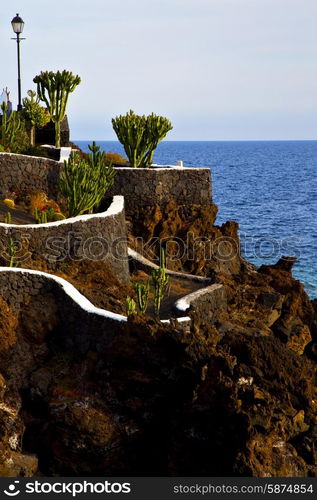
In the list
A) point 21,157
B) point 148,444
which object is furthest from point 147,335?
point 21,157

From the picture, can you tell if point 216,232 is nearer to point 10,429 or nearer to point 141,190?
point 141,190

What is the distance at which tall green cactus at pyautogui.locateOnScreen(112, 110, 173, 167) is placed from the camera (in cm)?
3294

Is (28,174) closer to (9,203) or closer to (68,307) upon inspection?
(9,203)

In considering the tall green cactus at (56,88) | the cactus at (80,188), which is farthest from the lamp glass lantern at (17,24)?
the cactus at (80,188)

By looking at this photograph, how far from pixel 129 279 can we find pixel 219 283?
2.94 m

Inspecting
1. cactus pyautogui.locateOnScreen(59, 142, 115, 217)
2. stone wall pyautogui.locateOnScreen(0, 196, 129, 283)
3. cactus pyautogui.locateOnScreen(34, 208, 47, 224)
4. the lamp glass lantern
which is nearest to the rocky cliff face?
stone wall pyautogui.locateOnScreen(0, 196, 129, 283)

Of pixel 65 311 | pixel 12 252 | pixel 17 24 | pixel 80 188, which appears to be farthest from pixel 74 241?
pixel 17 24

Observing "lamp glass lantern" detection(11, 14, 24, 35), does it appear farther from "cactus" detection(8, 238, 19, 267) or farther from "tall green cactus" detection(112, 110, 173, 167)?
"cactus" detection(8, 238, 19, 267)

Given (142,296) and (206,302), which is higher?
(142,296)

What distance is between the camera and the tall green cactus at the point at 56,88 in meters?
34.5

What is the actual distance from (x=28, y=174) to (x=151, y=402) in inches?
512

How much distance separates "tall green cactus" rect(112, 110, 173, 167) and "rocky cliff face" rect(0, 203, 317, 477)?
13.1m

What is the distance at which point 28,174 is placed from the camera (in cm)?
2934

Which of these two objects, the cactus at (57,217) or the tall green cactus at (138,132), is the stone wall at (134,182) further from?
the cactus at (57,217)
